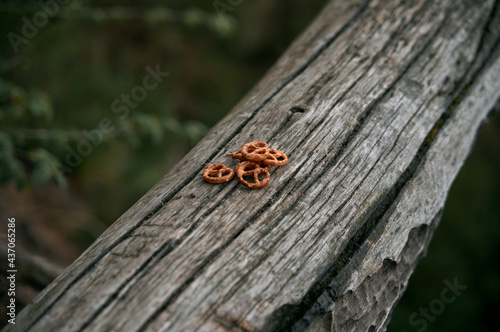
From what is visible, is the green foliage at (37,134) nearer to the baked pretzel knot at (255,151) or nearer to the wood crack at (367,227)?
the baked pretzel knot at (255,151)

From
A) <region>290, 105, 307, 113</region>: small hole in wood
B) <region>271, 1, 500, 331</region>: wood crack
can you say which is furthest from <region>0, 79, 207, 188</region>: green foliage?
<region>271, 1, 500, 331</region>: wood crack

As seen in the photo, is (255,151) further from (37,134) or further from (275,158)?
(37,134)

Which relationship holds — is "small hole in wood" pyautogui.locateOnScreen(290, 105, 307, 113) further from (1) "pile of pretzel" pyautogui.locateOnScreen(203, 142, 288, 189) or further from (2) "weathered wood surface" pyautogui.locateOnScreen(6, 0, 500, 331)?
(1) "pile of pretzel" pyautogui.locateOnScreen(203, 142, 288, 189)

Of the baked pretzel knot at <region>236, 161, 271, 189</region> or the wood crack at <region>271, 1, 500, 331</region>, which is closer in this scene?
the wood crack at <region>271, 1, 500, 331</region>

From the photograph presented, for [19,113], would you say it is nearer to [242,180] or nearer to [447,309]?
[242,180]

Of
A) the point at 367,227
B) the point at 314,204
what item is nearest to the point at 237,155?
the point at 314,204

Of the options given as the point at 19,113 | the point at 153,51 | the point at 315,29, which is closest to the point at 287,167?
the point at 315,29
